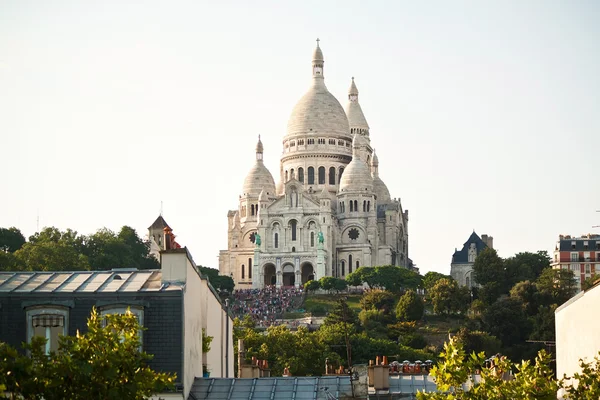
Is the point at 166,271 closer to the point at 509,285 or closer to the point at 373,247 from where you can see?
the point at 509,285

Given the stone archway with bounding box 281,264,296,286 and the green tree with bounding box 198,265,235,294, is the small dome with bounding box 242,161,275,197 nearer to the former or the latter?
the stone archway with bounding box 281,264,296,286

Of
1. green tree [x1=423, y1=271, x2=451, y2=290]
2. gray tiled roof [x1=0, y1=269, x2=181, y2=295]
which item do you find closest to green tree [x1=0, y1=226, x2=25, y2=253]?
green tree [x1=423, y1=271, x2=451, y2=290]

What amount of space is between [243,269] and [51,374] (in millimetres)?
146741

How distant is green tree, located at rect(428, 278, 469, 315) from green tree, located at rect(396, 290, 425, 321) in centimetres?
309

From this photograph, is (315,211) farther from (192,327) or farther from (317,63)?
(192,327)

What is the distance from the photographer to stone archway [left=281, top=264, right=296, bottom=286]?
169 meters

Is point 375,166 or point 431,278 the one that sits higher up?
point 375,166

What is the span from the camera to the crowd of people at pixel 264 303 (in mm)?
140875

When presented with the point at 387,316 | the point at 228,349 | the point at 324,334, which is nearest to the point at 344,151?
the point at 387,316

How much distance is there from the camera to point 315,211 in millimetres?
170000

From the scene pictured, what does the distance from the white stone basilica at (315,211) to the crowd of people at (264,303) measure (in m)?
7.43

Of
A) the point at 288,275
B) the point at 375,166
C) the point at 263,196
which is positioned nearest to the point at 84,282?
the point at 288,275

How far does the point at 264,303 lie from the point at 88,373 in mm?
122125

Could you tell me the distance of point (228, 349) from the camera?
156 ft
